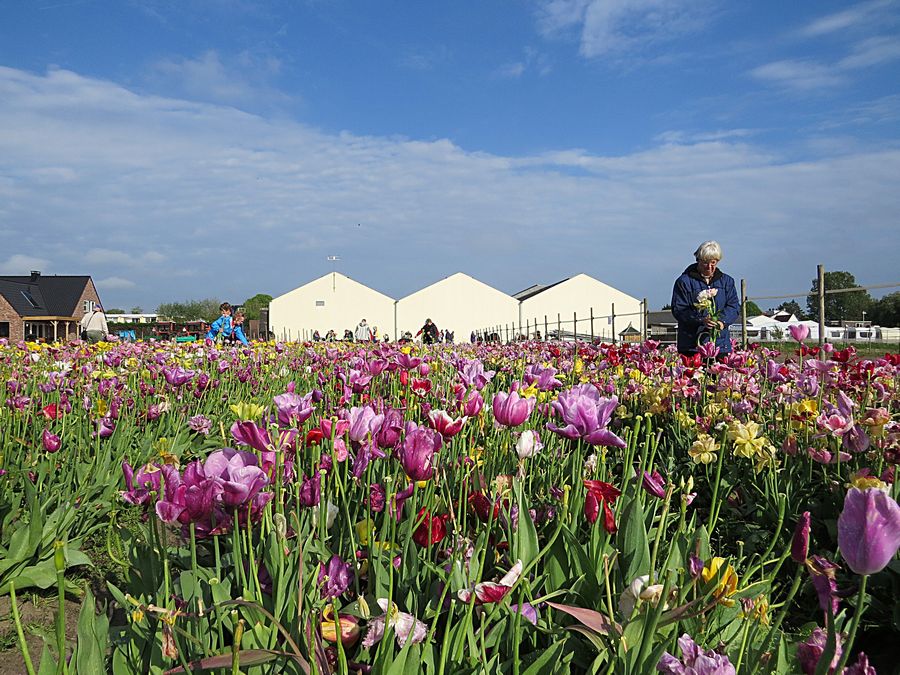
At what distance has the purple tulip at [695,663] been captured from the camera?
1.05 m

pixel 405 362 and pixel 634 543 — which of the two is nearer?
pixel 634 543

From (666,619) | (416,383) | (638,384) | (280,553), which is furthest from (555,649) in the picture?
(638,384)

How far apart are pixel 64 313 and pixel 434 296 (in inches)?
1126

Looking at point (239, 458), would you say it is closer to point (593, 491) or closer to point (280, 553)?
point (280, 553)

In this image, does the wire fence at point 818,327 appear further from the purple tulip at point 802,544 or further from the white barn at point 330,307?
the white barn at point 330,307

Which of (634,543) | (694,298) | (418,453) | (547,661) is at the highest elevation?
(694,298)

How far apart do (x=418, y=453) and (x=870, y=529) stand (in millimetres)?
919

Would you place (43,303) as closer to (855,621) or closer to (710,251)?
(710,251)

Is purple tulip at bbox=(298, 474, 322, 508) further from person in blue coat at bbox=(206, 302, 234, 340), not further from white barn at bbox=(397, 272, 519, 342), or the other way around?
white barn at bbox=(397, 272, 519, 342)

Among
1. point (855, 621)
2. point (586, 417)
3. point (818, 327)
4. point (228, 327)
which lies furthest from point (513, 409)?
point (228, 327)

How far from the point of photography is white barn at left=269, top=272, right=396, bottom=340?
4953 centimetres

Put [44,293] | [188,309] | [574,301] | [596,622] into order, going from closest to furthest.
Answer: [596,622]
[574,301]
[44,293]
[188,309]

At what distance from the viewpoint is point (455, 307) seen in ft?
162

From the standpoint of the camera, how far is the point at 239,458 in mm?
1357
